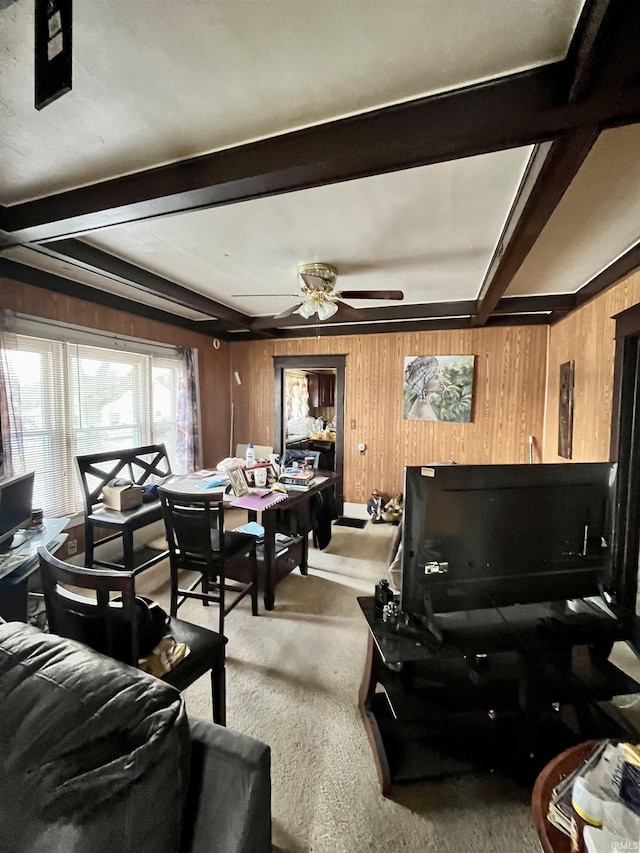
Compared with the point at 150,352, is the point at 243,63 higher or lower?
higher

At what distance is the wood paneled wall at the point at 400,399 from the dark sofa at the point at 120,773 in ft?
13.0

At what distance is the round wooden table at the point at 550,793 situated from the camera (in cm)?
84

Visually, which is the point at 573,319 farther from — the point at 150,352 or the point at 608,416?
the point at 150,352

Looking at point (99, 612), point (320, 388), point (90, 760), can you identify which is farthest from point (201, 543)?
point (320, 388)

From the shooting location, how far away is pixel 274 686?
74.0 inches

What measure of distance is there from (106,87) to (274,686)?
265 centimetres

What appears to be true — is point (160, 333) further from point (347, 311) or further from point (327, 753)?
point (327, 753)

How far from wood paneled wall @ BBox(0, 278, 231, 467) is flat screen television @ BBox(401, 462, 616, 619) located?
10.5 ft

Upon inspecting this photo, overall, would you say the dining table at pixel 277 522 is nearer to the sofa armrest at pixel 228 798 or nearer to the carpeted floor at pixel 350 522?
the carpeted floor at pixel 350 522

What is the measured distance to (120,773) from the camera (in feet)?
2.40

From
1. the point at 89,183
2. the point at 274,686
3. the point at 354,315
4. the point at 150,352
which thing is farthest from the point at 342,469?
the point at 89,183

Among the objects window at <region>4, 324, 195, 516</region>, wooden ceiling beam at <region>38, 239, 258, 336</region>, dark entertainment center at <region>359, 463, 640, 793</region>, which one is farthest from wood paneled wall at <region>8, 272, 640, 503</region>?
dark entertainment center at <region>359, 463, 640, 793</region>

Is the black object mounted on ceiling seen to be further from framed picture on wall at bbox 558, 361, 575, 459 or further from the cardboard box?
framed picture on wall at bbox 558, 361, 575, 459

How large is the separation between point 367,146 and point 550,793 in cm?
204
